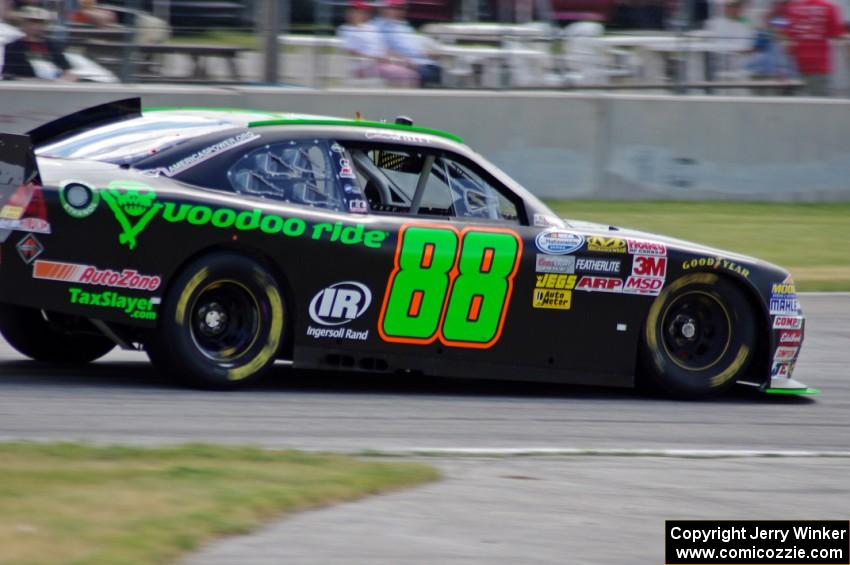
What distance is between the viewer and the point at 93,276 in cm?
731

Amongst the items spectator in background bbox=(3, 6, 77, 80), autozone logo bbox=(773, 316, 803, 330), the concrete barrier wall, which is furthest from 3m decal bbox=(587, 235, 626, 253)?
spectator in background bbox=(3, 6, 77, 80)

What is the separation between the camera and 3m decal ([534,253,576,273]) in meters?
8.16

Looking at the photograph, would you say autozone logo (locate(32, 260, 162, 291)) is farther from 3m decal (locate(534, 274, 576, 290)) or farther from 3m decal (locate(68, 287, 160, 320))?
3m decal (locate(534, 274, 576, 290))

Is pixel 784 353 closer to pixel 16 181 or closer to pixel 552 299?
pixel 552 299

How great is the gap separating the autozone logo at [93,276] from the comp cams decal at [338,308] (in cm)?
90

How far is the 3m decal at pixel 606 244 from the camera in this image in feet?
27.2

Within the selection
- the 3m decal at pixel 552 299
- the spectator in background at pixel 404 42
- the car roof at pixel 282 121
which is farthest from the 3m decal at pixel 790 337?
the spectator in background at pixel 404 42

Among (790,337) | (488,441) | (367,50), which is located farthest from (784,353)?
(367,50)

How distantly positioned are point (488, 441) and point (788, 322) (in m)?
2.69

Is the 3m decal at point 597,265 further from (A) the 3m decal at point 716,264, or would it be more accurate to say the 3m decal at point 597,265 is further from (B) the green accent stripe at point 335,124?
(B) the green accent stripe at point 335,124

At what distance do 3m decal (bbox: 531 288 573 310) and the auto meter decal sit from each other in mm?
236

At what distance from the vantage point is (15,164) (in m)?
7.21

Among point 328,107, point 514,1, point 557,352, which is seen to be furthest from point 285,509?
point 514,1

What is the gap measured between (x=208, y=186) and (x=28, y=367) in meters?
1.74
